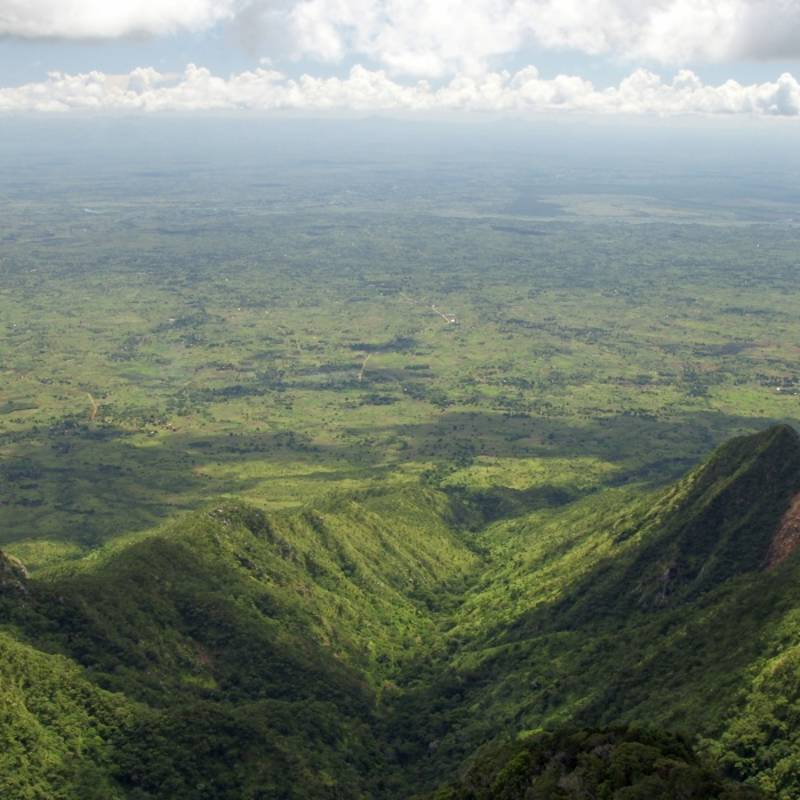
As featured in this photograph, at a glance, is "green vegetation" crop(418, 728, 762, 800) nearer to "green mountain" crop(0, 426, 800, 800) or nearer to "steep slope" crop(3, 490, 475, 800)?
"green mountain" crop(0, 426, 800, 800)

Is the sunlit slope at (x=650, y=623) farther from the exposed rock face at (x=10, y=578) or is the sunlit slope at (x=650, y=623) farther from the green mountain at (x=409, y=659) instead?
the exposed rock face at (x=10, y=578)

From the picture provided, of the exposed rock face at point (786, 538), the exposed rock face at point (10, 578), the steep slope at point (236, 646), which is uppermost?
the exposed rock face at point (786, 538)

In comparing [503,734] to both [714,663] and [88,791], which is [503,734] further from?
[88,791]

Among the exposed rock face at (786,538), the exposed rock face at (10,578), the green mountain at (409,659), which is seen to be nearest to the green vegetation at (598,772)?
the green mountain at (409,659)

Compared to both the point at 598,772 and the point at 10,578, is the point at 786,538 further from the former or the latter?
the point at 10,578

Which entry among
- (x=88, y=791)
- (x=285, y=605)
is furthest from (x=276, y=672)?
(x=88, y=791)

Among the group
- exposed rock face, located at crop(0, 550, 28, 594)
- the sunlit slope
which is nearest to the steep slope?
exposed rock face, located at crop(0, 550, 28, 594)
